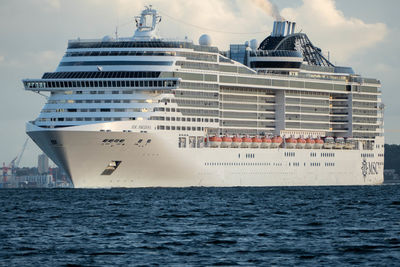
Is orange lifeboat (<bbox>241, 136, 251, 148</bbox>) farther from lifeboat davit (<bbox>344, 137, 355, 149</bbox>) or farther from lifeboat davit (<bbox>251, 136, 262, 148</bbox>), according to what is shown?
lifeboat davit (<bbox>344, 137, 355, 149</bbox>)

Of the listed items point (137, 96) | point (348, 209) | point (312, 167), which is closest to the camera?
point (348, 209)

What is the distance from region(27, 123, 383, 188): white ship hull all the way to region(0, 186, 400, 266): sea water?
19.0 m

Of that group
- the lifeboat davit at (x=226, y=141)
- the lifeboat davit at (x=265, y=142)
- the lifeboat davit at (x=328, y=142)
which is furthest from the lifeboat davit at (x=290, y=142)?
the lifeboat davit at (x=226, y=141)

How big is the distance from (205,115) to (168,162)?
34.4ft

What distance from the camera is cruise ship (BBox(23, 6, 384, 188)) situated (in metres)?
98.9

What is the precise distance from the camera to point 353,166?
130 metres

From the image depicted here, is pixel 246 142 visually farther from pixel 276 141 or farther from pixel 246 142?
pixel 276 141

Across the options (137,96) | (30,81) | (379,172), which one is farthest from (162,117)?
(379,172)

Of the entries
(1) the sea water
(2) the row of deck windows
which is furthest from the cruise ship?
(1) the sea water

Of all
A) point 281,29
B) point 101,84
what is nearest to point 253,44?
point 281,29

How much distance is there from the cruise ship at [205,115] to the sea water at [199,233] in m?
21.4

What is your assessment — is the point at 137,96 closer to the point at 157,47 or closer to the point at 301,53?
the point at 157,47

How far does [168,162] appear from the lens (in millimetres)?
101812

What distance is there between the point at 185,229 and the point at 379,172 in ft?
296
